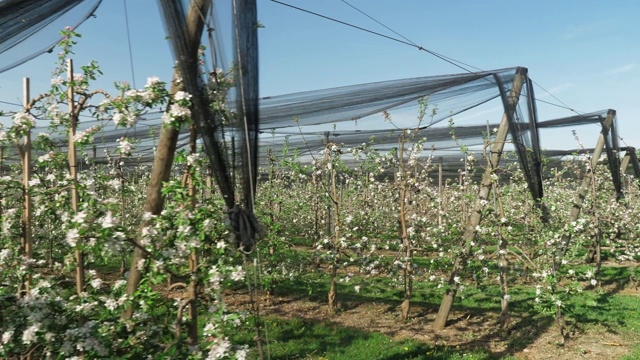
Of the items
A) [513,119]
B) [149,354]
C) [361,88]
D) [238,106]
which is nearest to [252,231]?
[238,106]

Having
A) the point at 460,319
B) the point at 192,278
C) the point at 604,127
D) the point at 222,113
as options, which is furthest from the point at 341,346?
the point at 604,127

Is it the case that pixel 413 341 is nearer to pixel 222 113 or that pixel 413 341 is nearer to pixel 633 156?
pixel 222 113

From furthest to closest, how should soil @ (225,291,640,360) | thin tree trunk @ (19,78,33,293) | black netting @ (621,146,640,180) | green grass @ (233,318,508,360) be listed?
black netting @ (621,146,640,180)
soil @ (225,291,640,360)
green grass @ (233,318,508,360)
thin tree trunk @ (19,78,33,293)

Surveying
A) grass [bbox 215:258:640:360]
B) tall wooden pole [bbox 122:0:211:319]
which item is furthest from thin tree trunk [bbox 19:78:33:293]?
grass [bbox 215:258:640:360]

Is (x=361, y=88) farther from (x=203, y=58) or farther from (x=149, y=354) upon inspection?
(x=149, y=354)

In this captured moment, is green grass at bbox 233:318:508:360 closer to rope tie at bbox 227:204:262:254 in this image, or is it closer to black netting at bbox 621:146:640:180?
rope tie at bbox 227:204:262:254

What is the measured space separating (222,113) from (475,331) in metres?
5.00

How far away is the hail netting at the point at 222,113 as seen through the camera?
2324 mm

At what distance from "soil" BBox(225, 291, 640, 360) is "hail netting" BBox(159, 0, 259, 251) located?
A: 13.2 feet

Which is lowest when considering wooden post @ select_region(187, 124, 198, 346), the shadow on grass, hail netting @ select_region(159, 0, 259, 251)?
the shadow on grass

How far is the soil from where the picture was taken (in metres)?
5.49

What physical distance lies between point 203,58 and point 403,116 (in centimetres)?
438

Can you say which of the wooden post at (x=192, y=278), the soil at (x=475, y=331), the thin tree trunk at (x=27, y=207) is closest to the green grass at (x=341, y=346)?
the soil at (x=475, y=331)

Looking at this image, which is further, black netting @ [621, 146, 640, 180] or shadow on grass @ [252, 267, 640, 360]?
black netting @ [621, 146, 640, 180]
